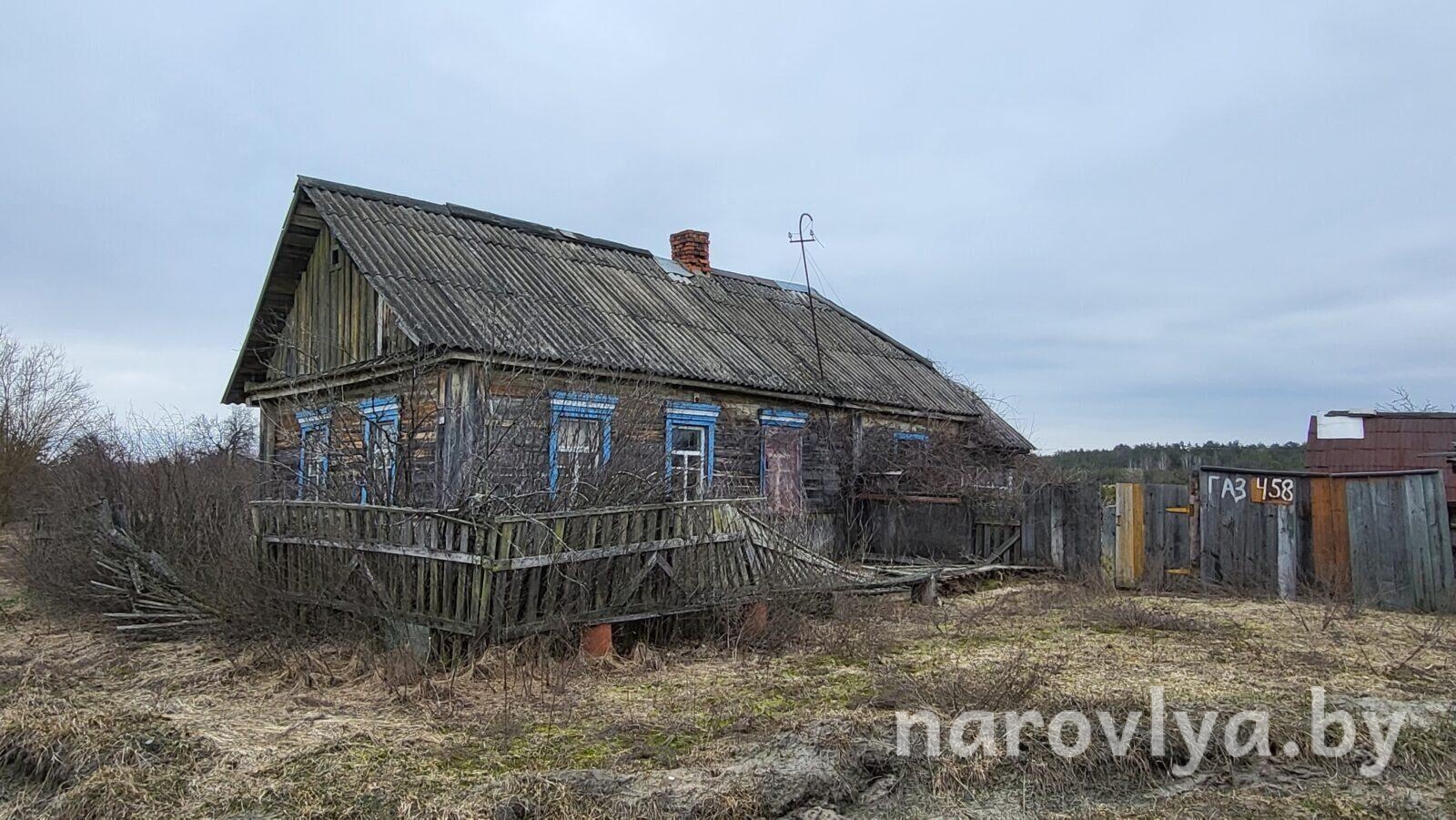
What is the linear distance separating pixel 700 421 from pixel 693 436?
254 mm

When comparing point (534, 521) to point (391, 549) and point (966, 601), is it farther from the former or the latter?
point (966, 601)

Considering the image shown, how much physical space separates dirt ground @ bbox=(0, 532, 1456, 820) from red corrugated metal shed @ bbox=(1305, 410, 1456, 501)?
12.6 metres

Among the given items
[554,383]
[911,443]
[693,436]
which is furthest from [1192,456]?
[554,383]

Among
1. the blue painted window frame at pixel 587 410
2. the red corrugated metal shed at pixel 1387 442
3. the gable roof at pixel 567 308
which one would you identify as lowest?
the blue painted window frame at pixel 587 410

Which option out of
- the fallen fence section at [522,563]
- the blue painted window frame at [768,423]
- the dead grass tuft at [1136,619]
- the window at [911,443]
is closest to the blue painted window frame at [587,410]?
the fallen fence section at [522,563]

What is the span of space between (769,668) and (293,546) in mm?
4006

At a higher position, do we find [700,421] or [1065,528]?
[700,421]

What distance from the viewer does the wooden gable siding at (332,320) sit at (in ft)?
39.2

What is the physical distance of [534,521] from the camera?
6.71 metres

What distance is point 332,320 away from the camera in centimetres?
1301

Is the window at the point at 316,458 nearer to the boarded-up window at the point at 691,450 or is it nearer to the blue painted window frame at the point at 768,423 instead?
the boarded-up window at the point at 691,450

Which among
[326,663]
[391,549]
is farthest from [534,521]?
[326,663]

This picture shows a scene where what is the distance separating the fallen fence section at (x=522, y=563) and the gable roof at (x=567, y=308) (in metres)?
3.08

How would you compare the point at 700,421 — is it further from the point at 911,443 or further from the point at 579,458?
the point at 579,458
